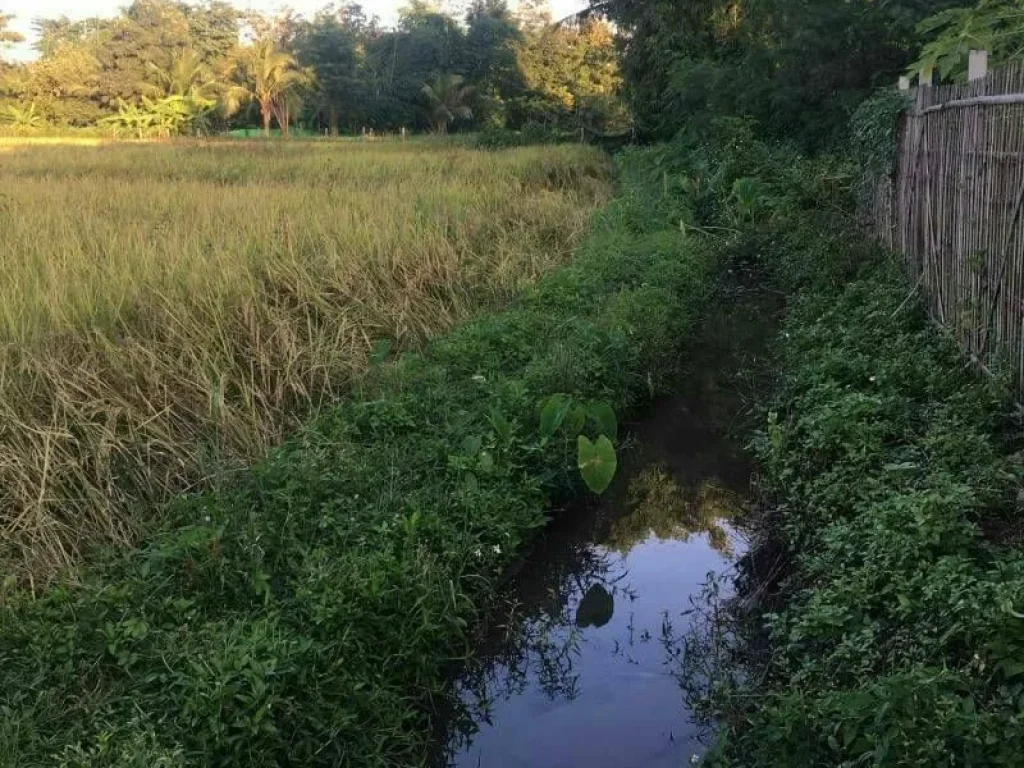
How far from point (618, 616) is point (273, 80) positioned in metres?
36.7

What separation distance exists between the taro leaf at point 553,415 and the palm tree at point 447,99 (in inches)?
1397

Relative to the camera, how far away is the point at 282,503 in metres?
3.80

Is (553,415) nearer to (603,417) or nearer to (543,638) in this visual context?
(603,417)

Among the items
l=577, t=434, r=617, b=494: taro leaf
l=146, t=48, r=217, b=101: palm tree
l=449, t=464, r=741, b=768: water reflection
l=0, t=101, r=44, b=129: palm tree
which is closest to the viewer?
l=449, t=464, r=741, b=768: water reflection

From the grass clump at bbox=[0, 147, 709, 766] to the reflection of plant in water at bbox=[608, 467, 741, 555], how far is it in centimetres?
45

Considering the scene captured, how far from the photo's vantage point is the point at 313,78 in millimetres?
38094

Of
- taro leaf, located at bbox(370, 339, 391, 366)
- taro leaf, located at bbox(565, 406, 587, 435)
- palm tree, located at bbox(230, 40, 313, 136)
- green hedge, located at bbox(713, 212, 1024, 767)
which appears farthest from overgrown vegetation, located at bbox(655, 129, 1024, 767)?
palm tree, located at bbox(230, 40, 313, 136)

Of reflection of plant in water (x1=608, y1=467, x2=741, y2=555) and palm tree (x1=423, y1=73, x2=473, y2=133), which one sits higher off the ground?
palm tree (x1=423, y1=73, x2=473, y2=133)

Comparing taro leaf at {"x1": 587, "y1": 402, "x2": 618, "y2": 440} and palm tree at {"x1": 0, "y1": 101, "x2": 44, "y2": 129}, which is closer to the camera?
taro leaf at {"x1": 587, "y1": 402, "x2": 618, "y2": 440}

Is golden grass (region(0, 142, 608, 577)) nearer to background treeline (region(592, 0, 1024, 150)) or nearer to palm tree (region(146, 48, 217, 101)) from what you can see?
background treeline (region(592, 0, 1024, 150))

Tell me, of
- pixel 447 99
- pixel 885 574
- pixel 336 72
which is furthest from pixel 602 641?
pixel 336 72

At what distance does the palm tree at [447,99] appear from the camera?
38188mm

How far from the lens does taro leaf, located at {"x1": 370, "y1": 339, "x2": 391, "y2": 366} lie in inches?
222

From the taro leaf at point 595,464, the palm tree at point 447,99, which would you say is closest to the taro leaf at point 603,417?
the taro leaf at point 595,464
